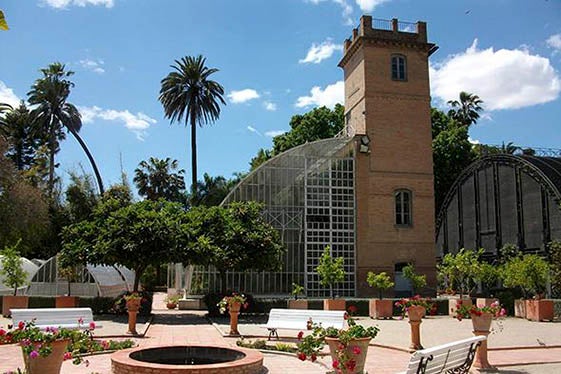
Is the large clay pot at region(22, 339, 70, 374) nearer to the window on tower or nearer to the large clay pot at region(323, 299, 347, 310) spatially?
the large clay pot at region(323, 299, 347, 310)

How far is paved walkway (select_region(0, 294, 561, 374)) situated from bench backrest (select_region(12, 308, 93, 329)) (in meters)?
0.76

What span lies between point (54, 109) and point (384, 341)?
38749 millimetres

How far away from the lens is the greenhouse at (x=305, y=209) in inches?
1092

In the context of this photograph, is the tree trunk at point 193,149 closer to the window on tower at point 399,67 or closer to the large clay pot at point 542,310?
the window on tower at point 399,67

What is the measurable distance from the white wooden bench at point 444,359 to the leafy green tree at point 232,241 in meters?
13.5

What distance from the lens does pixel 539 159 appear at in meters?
35.4

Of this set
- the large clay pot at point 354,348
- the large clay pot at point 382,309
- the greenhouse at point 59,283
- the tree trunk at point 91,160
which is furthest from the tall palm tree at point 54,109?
the large clay pot at point 354,348

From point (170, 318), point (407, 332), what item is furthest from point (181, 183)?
point (407, 332)

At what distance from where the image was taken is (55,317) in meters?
13.9

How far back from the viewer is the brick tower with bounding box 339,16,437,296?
29250 mm

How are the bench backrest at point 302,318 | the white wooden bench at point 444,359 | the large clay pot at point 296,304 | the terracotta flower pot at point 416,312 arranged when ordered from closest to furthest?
the white wooden bench at point 444,359
the terracotta flower pot at point 416,312
the bench backrest at point 302,318
the large clay pot at point 296,304

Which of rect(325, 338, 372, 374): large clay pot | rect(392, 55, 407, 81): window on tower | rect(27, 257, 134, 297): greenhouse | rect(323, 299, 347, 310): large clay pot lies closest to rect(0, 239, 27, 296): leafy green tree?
rect(27, 257, 134, 297): greenhouse

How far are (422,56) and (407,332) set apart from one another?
18.5 m

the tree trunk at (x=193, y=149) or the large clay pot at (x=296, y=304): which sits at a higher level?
the tree trunk at (x=193, y=149)
